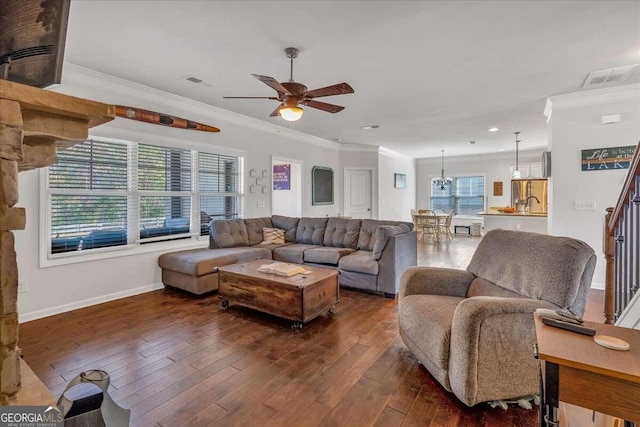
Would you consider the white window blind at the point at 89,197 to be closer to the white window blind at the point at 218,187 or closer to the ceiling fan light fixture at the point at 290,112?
the white window blind at the point at 218,187

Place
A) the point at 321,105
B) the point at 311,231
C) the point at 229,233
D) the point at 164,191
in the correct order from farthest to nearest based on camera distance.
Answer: the point at 311,231, the point at 229,233, the point at 164,191, the point at 321,105

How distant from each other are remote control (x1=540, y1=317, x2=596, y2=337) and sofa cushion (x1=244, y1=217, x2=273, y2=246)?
4295mm

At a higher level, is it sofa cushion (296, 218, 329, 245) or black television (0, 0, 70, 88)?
black television (0, 0, 70, 88)

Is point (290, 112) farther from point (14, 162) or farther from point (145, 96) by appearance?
point (14, 162)

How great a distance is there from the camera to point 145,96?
13.4ft

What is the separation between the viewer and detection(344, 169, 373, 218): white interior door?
823cm

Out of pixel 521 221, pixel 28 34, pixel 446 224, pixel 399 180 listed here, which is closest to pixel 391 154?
pixel 399 180

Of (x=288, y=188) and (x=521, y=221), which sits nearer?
(x=521, y=221)

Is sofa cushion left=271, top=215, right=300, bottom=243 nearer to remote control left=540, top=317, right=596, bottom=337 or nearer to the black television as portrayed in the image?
remote control left=540, top=317, right=596, bottom=337

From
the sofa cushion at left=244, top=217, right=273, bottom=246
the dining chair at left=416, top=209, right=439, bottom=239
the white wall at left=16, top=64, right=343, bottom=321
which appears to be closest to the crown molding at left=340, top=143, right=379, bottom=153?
the dining chair at left=416, top=209, right=439, bottom=239

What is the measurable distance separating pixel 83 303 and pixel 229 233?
190 cm

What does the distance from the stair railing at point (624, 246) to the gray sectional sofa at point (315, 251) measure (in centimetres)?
198

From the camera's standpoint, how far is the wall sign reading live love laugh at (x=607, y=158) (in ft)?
13.4

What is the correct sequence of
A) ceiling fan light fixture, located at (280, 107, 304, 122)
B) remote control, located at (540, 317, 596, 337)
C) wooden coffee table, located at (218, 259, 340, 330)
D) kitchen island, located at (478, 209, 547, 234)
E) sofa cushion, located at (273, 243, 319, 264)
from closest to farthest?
remote control, located at (540, 317, 596, 337)
wooden coffee table, located at (218, 259, 340, 330)
ceiling fan light fixture, located at (280, 107, 304, 122)
sofa cushion, located at (273, 243, 319, 264)
kitchen island, located at (478, 209, 547, 234)
